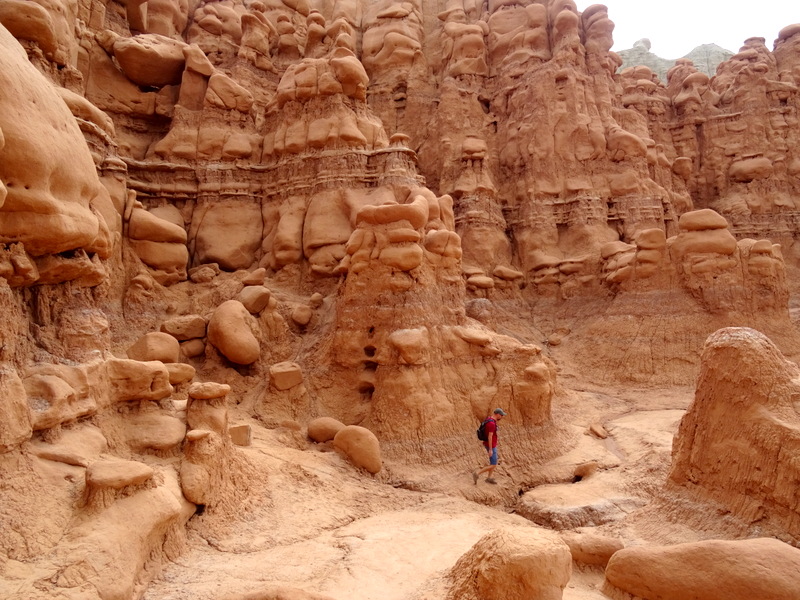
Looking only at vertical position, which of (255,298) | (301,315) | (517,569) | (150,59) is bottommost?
(517,569)

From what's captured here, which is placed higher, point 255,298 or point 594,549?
point 255,298

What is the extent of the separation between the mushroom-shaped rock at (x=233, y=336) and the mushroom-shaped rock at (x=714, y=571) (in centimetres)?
723

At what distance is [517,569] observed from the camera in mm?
3803

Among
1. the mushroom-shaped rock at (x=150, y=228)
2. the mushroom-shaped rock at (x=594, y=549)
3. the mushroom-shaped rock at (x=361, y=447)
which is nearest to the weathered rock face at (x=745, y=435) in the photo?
the mushroom-shaped rock at (x=594, y=549)

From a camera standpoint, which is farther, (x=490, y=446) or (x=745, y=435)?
(x=490, y=446)

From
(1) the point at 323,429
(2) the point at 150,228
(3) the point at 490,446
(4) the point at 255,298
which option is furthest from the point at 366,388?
(2) the point at 150,228

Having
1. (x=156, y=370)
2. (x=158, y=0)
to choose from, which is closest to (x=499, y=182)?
(x=158, y=0)

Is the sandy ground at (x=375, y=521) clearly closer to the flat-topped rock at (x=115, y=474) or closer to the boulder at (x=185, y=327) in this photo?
the flat-topped rock at (x=115, y=474)

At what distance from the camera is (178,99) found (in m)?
14.3

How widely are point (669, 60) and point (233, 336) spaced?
1774 inches

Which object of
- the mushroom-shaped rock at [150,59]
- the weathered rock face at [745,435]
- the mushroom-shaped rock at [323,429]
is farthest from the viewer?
the mushroom-shaped rock at [150,59]

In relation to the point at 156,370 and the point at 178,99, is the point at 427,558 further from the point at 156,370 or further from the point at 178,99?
the point at 178,99

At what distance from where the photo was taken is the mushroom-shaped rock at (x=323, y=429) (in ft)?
29.1

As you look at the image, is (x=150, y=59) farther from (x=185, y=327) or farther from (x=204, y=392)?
(x=204, y=392)
